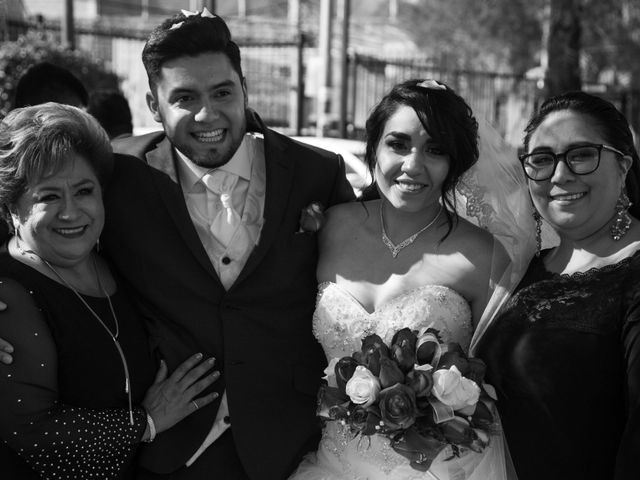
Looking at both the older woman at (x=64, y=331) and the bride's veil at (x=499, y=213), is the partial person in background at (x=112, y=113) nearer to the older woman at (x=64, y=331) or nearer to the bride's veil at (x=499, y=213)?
the older woman at (x=64, y=331)

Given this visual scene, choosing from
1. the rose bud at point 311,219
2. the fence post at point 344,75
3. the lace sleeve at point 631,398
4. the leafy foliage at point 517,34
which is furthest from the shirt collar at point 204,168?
the leafy foliage at point 517,34

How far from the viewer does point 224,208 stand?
3.41 meters

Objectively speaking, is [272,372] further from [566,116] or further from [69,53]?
[69,53]

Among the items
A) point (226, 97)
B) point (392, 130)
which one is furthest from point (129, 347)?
point (392, 130)

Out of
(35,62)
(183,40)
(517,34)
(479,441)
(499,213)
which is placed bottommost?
(479,441)

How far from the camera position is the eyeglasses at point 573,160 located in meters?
2.87

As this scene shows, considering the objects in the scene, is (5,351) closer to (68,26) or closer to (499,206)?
(499,206)

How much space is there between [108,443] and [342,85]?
12.7 meters

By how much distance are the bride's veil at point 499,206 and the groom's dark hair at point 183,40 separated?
3.62 ft

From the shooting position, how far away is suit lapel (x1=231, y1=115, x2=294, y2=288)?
10.9 ft

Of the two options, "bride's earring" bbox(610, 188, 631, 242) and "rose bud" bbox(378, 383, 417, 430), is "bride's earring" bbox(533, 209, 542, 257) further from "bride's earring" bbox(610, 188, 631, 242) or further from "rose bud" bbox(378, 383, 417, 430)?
"rose bud" bbox(378, 383, 417, 430)

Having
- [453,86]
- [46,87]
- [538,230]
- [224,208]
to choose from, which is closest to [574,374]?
[538,230]

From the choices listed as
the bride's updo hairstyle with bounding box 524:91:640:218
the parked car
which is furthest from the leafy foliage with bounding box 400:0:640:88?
the bride's updo hairstyle with bounding box 524:91:640:218

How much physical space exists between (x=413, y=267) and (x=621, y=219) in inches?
33.2
